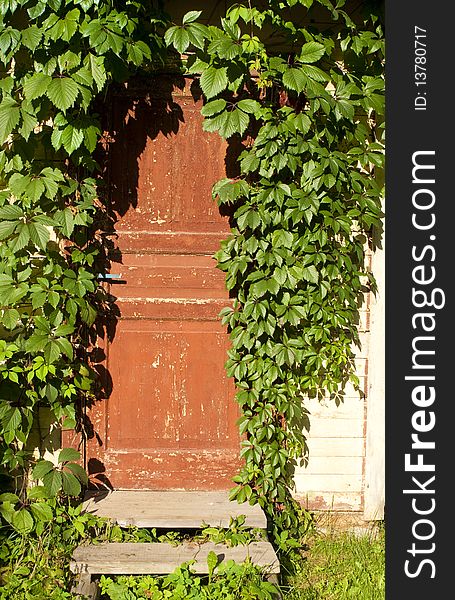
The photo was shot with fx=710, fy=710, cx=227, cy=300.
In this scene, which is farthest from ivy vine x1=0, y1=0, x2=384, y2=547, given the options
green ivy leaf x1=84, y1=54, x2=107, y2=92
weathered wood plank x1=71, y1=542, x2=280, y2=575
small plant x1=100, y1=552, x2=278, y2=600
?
small plant x1=100, y1=552, x2=278, y2=600

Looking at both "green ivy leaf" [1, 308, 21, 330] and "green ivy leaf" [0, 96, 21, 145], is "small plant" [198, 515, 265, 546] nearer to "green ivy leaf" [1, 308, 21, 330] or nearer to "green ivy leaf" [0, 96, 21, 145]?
"green ivy leaf" [1, 308, 21, 330]

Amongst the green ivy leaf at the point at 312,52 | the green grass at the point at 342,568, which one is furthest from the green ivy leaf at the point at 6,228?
the green grass at the point at 342,568

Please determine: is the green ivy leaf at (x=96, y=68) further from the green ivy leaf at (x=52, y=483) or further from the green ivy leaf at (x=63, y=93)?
the green ivy leaf at (x=52, y=483)

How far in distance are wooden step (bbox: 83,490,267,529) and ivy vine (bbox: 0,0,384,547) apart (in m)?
0.13

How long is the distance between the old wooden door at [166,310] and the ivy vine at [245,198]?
0.13 m

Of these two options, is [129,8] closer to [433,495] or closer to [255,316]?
[255,316]

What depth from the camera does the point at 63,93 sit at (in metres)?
2.94

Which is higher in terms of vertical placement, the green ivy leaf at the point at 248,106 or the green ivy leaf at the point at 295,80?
the green ivy leaf at the point at 295,80

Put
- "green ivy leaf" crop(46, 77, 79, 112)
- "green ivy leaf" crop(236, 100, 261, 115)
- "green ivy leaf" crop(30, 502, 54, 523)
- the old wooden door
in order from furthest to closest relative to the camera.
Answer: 1. the old wooden door
2. "green ivy leaf" crop(30, 502, 54, 523)
3. "green ivy leaf" crop(236, 100, 261, 115)
4. "green ivy leaf" crop(46, 77, 79, 112)

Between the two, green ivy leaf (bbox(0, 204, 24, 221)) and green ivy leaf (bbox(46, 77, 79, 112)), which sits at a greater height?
green ivy leaf (bbox(46, 77, 79, 112))

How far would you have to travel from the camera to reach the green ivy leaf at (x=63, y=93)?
9.62ft

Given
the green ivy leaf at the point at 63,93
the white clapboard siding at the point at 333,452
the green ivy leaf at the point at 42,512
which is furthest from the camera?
the white clapboard siding at the point at 333,452

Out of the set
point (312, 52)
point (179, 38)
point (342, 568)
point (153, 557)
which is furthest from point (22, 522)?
point (312, 52)

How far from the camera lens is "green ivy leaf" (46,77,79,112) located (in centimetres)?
293
